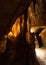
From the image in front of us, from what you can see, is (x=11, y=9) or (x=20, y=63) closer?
(x=11, y=9)

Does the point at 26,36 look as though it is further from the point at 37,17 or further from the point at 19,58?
the point at 37,17

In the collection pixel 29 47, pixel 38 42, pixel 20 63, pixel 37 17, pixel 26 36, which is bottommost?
pixel 20 63

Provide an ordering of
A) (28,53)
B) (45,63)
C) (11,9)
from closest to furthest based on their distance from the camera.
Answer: (11,9), (28,53), (45,63)

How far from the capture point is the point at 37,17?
7871 millimetres

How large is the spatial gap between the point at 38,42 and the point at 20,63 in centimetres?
762

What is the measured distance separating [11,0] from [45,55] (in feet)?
23.9

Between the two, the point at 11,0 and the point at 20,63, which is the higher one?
the point at 11,0

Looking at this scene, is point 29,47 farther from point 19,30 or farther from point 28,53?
point 19,30

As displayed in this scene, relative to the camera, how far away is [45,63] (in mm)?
7715

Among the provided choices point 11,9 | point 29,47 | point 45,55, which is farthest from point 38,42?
point 11,9

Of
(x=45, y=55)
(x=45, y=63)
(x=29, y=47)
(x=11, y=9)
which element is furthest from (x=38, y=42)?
(x=11, y=9)

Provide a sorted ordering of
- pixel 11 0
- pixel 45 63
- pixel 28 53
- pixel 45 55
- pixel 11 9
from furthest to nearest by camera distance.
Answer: pixel 45 55
pixel 45 63
pixel 28 53
pixel 11 9
pixel 11 0

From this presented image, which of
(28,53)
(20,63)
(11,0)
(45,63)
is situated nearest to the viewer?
(11,0)

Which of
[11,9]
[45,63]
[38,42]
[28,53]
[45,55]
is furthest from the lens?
[38,42]
